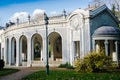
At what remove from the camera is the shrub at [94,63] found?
25547 mm

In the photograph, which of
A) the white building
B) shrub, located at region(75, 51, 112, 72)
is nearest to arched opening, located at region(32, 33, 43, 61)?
the white building

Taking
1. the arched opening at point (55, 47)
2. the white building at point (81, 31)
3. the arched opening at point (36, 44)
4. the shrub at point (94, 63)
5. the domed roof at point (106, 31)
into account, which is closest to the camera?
the shrub at point (94, 63)

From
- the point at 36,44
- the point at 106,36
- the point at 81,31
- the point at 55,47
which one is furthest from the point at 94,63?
the point at 36,44

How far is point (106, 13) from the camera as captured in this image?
3506cm

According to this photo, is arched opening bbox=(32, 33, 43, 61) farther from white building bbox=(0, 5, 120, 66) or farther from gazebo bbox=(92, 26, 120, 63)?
gazebo bbox=(92, 26, 120, 63)

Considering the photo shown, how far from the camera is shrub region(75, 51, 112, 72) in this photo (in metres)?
25.5

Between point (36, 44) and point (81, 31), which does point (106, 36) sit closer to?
point (81, 31)

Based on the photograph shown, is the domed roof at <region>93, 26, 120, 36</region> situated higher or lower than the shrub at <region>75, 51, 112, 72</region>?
higher

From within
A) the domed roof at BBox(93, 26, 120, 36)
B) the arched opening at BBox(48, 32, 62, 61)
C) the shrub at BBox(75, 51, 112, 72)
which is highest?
the domed roof at BBox(93, 26, 120, 36)

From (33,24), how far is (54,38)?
505 cm

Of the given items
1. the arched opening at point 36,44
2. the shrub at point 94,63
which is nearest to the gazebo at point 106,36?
the shrub at point 94,63

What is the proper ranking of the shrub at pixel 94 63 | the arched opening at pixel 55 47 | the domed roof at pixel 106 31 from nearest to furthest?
the shrub at pixel 94 63 < the domed roof at pixel 106 31 < the arched opening at pixel 55 47

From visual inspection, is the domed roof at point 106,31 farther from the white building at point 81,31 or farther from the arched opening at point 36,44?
the arched opening at point 36,44

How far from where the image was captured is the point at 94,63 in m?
25.7
